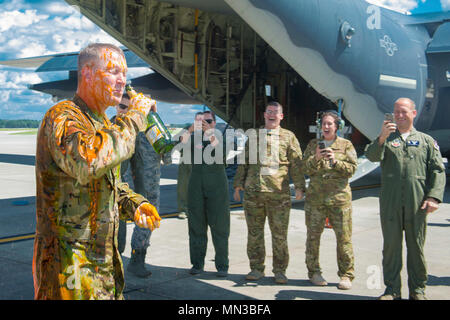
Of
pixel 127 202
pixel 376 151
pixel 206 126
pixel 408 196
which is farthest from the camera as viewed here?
pixel 206 126

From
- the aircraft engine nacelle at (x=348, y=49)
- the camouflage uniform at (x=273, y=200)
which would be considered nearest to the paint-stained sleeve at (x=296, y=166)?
the camouflage uniform at (x=273, y=200)

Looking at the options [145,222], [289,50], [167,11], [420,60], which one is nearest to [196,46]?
[167,11]

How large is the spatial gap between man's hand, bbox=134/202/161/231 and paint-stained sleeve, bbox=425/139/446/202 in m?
3.06

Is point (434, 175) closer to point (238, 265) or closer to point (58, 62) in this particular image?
point (238, 265)

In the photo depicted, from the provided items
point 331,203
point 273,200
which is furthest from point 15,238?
point 331,203

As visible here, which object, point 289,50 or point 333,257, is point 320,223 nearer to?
point 333,257

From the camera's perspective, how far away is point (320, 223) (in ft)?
17.7

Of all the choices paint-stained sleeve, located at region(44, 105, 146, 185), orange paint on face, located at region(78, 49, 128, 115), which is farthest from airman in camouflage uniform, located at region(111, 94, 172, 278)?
paint-stained sleeve, located at region(44, 105, 146, 185)

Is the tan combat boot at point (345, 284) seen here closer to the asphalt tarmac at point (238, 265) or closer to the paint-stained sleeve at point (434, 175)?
the asphalt tarmac at point (238, 265)

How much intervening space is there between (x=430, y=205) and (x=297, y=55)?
191 inches

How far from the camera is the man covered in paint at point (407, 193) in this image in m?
4.57

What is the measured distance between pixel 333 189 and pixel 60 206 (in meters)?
3.67

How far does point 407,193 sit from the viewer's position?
15.0 feet

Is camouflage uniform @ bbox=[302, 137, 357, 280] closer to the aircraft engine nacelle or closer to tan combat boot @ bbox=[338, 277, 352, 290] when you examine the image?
tan combat boot @ bbox=[338, 277, 352, 290]
